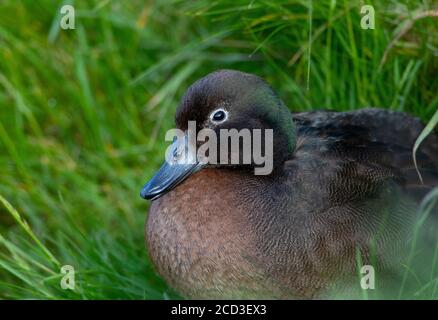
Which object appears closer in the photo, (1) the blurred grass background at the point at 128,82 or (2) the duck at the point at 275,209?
Result: (2) the duck at the point at 275,209

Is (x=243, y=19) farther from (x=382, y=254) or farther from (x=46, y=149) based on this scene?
(x=46, y=149)

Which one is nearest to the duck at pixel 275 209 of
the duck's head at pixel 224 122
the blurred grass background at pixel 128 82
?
the duck's head at pixel 224 122

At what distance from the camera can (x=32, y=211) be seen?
12.5 feet

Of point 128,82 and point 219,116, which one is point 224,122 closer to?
point 219,116

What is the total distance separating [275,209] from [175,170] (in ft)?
1.17

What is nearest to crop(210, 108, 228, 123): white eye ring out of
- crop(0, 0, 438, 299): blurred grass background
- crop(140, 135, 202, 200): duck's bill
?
crop(140, 135, 202, 200): duck's bill

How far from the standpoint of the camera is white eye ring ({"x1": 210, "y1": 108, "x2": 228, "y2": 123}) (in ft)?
9.27

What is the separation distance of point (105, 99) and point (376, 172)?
1652 mm

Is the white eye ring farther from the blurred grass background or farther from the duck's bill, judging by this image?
the blurred grass background

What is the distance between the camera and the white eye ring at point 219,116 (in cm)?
283

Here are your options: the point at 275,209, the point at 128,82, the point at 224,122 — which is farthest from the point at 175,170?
the point at 128,82

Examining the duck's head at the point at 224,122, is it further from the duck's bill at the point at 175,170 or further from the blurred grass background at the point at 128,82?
the blurred grass background at the point at 128,82

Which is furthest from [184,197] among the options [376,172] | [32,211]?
[32,211]

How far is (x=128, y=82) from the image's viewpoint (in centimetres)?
405
